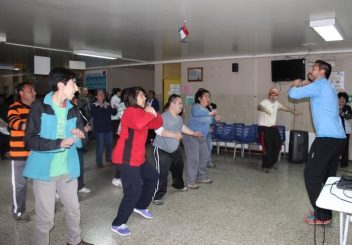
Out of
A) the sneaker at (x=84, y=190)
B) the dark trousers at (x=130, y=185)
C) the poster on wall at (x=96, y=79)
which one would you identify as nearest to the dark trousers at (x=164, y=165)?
the dark trousers at (x=130, y=185)

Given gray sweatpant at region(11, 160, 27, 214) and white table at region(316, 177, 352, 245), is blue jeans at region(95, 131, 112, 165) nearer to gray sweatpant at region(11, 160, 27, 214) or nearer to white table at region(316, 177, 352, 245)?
gray sweatpant at region(11, 160, 27, 214)

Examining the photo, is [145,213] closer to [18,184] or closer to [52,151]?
[18,184]

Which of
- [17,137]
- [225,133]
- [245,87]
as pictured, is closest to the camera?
[17,137]

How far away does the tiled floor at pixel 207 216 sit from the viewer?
3158 mm

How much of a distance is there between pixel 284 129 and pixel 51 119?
6.12 metres

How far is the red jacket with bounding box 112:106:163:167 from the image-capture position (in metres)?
3.06

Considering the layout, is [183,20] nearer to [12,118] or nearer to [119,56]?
[12,118]

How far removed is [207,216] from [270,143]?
281cm

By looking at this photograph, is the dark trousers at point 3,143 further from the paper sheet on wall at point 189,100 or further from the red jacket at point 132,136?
the red jacket at point 132,136

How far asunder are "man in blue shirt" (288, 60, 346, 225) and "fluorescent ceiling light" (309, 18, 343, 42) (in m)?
1.46

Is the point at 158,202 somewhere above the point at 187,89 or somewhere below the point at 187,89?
below

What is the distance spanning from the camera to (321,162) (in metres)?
3.21

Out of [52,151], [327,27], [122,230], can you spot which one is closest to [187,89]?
[327,27]

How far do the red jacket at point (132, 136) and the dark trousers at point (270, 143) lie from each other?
3509mm
